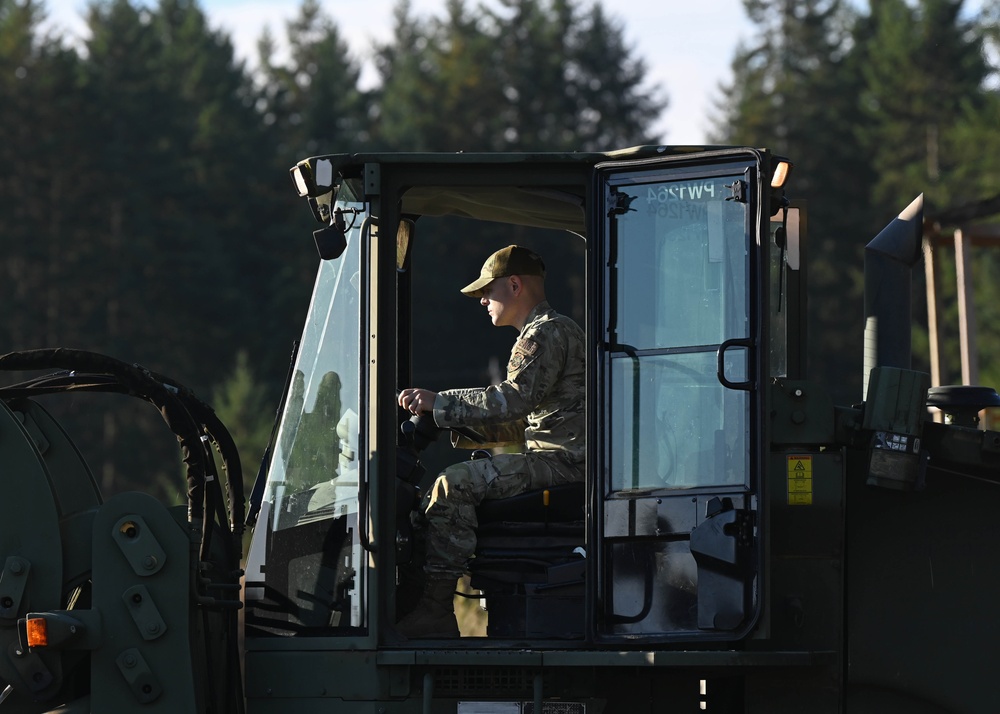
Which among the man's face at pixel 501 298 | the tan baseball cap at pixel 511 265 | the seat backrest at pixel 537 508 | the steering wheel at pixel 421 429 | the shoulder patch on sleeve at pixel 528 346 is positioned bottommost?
the seat backrest at pixel 537 508

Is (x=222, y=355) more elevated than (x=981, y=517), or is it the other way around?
(x=222, y=355)

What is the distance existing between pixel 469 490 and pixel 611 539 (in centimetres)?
64

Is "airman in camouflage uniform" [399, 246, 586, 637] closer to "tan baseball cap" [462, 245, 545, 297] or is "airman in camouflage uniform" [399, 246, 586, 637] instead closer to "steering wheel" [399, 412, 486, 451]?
"steering wheel" [399, 412, 486, 451]

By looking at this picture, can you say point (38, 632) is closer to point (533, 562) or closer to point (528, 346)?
point (533, 562)

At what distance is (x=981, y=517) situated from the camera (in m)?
5.61

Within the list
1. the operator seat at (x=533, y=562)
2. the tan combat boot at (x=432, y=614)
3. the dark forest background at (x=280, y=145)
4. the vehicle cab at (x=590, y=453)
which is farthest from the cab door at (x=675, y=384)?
the dark forest background at (x=280, y=145)

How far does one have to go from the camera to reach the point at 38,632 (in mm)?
5254

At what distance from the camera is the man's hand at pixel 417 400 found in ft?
18.7

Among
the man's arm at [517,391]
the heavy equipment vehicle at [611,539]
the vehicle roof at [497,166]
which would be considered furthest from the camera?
the man's arm at [517,391]

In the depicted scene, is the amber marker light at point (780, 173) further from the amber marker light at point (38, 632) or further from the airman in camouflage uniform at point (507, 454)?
the amber marker light at point (38, 632)

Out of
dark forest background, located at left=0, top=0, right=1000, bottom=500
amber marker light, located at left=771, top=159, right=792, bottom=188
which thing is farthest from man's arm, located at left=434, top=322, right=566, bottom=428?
dark forest background, located at left=0, top=0, right=1000, bottom=500

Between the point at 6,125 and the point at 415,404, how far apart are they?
39123 millimetres

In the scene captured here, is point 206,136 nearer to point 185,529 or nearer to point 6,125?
point 6,125

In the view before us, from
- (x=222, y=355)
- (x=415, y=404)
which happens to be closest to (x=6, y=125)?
(x=222, y=355)
